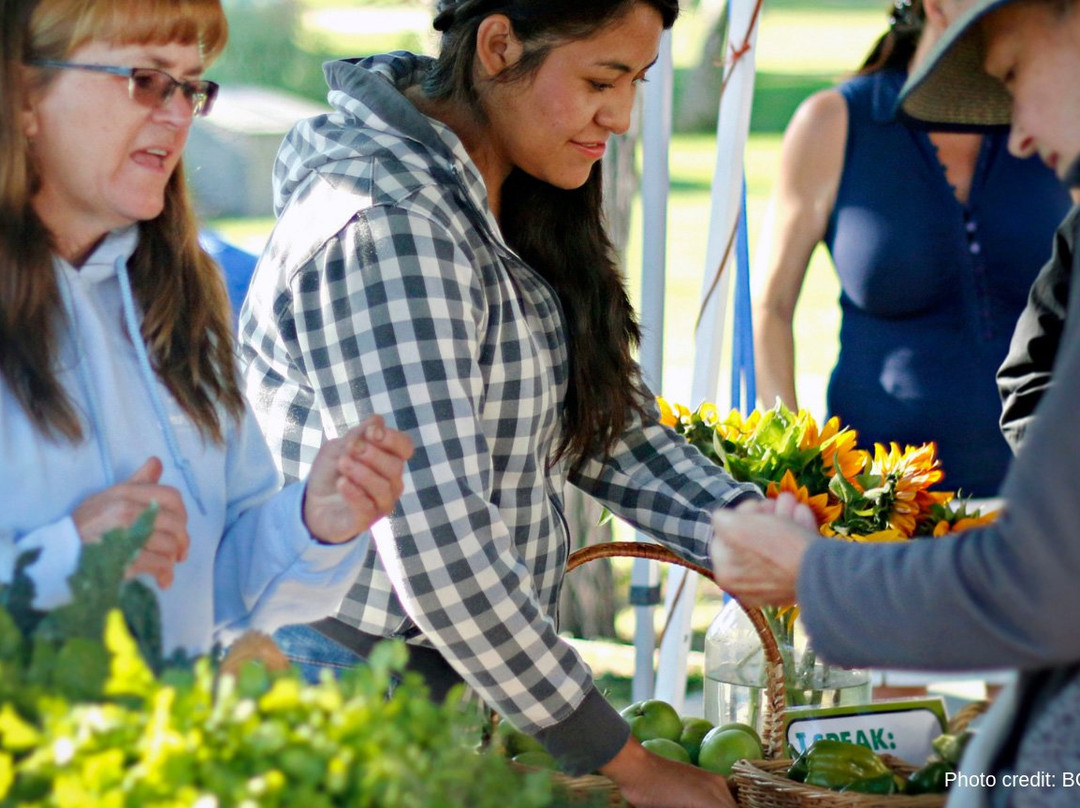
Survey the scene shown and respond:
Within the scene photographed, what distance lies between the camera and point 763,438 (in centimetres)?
231

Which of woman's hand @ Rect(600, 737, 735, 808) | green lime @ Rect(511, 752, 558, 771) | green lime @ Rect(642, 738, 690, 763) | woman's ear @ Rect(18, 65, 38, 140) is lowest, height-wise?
green lime @ Rect(642, 738, 690, 763)

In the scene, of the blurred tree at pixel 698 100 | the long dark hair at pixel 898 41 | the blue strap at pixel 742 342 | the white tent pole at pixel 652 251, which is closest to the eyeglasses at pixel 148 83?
the white tent pole at pixel 652 251

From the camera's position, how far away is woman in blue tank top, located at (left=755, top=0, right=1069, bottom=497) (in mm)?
2793

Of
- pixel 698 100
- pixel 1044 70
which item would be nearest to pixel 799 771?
pixel 1044 70

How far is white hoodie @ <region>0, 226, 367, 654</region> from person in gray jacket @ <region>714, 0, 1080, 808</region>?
0.56 meters

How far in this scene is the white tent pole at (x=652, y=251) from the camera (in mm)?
2850

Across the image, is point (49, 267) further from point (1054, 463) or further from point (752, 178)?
point (752, 178)

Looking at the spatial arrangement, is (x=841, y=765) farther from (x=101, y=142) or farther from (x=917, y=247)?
(x=917, y=247)

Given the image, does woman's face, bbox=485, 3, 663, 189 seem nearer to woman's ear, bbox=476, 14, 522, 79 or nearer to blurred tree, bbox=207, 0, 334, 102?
woman's ear, bbox=476, 14, 522, 79

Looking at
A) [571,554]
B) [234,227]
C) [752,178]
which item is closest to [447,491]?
[571,554]

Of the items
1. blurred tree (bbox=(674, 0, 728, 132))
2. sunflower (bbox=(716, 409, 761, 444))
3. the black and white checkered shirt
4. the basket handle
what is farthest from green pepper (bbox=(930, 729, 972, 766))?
blurred tree (bbox=(674, 0, 728, 132))

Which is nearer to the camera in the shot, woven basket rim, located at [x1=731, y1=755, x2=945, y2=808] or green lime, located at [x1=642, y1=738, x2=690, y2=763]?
woven basket rim, located at [x1=731, y1=755, x2=945, y2=808]

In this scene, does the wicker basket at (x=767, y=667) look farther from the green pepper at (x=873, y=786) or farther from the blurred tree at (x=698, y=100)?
the blurred tree at (x=698, y=100)

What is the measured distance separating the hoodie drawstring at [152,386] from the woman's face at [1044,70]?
968mm
